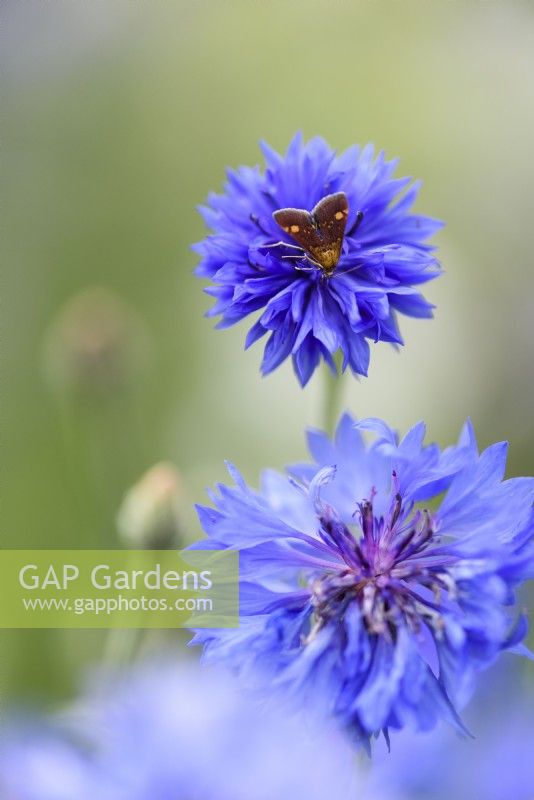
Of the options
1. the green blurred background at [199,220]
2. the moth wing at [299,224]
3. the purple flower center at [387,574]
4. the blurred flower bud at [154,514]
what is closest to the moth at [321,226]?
the moth wing at [299,224]

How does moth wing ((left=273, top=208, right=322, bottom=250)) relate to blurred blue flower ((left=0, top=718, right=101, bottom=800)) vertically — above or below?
above

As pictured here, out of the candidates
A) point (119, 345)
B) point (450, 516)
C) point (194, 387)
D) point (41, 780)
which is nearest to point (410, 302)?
point (450, 516)

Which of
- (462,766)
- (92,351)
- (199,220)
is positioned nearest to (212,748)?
(462,766)

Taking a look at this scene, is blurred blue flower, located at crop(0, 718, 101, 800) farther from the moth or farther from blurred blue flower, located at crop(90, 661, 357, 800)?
the moth

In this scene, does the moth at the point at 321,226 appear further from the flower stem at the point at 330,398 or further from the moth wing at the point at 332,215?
the flower stem at the point at 330,398

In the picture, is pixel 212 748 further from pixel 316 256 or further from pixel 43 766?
pixel 316 256

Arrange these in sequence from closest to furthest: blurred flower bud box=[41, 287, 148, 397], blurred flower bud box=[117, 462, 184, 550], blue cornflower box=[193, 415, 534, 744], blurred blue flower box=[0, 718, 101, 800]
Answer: blue cornflower box=[193, 415, 534, 744] < blurred blue flower box=[0, 718, 101, 800] < blurred flower bud box=[117, 462, 184, 550] < blurred flower bud box=[41, 287, 148, 397]

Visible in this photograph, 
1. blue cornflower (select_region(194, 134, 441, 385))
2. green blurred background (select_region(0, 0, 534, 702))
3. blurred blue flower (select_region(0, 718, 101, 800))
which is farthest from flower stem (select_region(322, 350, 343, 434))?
green blurred background (select_region(0, 0, 534, 702))
